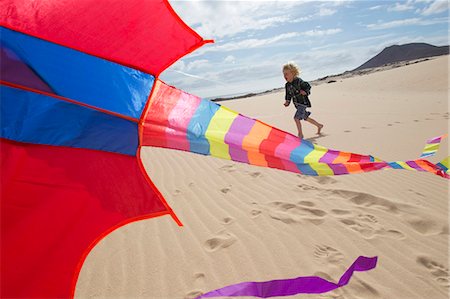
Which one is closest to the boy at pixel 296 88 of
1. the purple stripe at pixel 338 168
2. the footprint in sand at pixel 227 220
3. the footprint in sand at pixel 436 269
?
the footprint in sand at pixel 227 220

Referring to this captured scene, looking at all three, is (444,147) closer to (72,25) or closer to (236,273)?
(236,273)

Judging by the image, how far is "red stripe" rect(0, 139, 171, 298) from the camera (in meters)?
1.18

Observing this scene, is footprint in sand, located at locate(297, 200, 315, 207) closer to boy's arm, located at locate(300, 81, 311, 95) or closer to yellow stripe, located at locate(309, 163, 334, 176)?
yellow stripe, located at locate(309, 163, 334, 176)

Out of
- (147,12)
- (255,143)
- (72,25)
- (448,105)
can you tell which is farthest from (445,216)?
(448,105)

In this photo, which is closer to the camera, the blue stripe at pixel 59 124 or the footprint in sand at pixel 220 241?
the blue stripe at pixel 59 124

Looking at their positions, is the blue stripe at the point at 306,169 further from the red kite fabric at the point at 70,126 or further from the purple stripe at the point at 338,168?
the red kite fabric at the point at 70,126

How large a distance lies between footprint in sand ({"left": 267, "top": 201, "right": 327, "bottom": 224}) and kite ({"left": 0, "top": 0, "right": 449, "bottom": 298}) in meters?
1.70

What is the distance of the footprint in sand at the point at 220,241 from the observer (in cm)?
281

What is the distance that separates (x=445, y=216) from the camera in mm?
3154

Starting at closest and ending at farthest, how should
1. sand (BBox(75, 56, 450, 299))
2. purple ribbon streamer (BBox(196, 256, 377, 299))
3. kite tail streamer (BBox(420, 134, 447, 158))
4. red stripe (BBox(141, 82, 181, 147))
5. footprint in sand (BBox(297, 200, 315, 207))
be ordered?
red stripe (BBox(141, 82, 181, 147))
purple ribbon streamer (BBox(196, 256, 377, 299))
kite tail streamer (BBox(420, 134, 447, 158))
sand (BBox(75, 56, 450, 299))
footprint in sand (BBox(297, 200, 315, 207))

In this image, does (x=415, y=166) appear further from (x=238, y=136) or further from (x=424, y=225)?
(x=424, y=225)

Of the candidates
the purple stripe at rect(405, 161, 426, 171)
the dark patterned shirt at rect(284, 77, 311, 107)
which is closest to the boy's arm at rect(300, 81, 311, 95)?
the dark patterned shirt at rect(284, 77, 311, 107)

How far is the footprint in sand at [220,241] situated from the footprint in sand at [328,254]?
2.50 ft

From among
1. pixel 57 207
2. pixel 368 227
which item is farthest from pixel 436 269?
pixel 57 207
